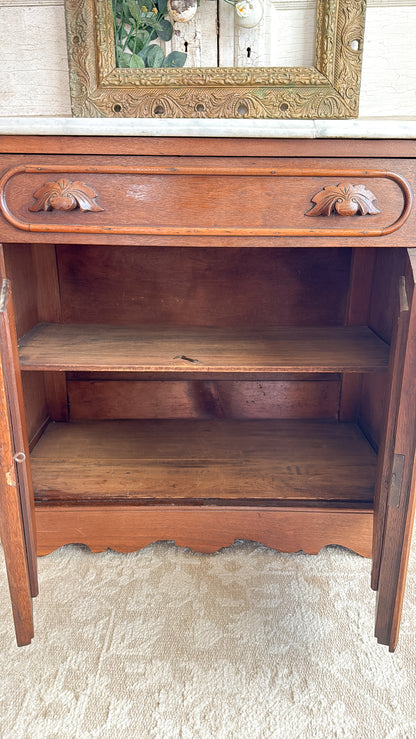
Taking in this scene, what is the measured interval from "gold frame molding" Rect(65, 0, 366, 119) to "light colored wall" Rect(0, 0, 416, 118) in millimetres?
66

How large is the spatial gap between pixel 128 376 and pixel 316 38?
115 centimetres

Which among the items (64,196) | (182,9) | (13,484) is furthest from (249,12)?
(13,484)

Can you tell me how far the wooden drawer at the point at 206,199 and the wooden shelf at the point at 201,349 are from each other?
0.99 ft

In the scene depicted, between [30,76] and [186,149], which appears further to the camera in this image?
[30,76]

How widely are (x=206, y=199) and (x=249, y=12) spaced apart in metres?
0.83

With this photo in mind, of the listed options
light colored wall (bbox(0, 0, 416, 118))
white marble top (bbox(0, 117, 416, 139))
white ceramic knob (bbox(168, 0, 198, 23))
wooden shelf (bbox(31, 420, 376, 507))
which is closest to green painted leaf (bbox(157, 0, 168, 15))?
white ceramic knob (bbox(168, 0, 198, 23))

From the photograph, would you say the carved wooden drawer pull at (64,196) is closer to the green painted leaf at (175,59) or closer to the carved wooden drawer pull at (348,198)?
the carved wooden drawer pull at (348,198)

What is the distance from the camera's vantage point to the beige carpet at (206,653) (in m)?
0.86

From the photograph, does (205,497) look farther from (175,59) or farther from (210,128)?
(175,59)

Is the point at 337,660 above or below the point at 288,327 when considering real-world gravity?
below

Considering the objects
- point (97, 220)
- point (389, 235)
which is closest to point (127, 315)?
point (97, 220)

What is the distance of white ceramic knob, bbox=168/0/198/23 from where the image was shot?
53.2 inches

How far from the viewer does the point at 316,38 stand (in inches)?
54.4

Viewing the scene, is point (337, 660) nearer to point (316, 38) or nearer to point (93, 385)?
point (93, 385)
